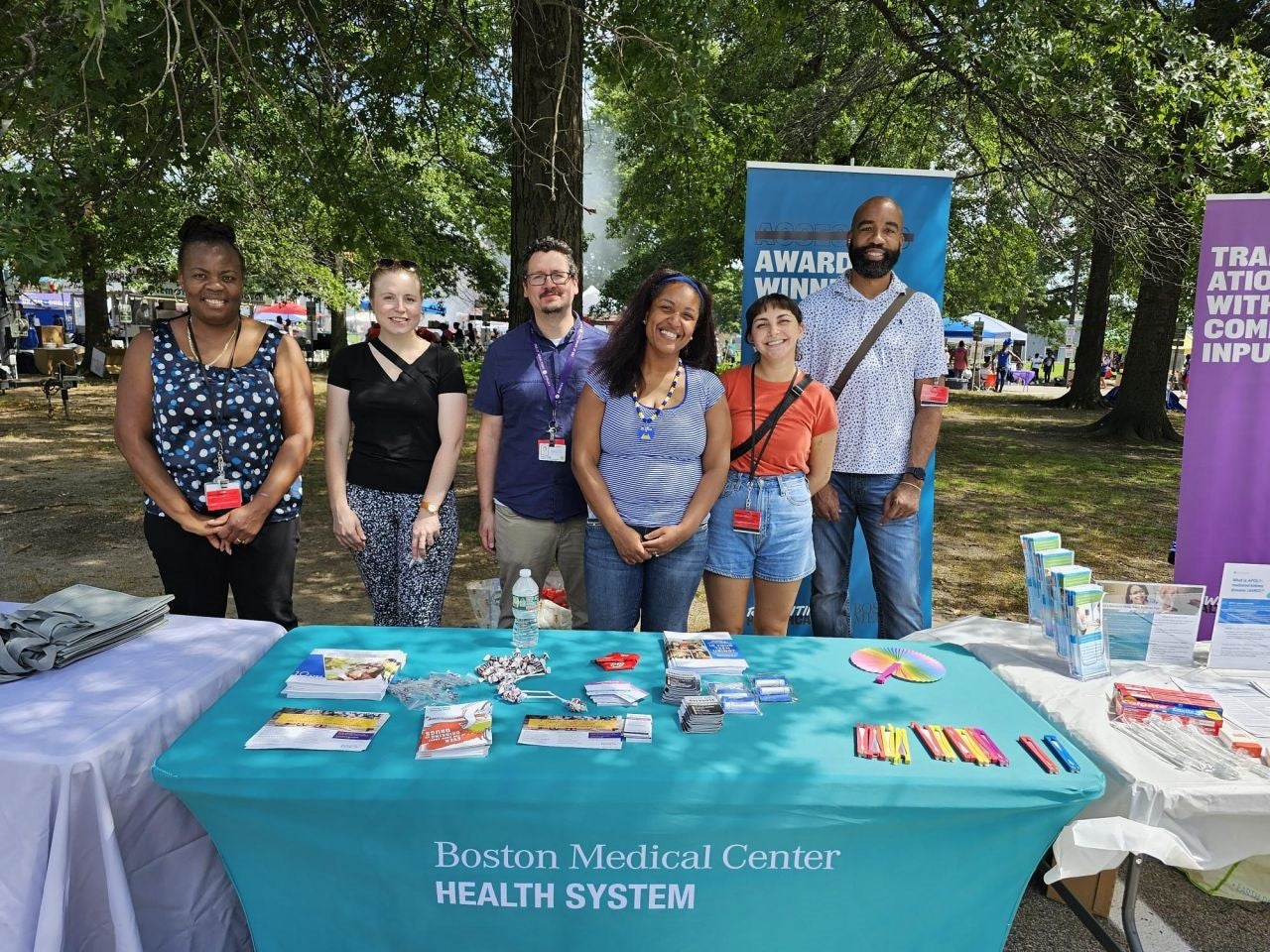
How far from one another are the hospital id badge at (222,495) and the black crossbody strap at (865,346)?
6.73ft

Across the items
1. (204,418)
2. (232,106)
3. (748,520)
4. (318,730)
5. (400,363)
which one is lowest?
(318,730)

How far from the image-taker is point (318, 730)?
5.93 ft

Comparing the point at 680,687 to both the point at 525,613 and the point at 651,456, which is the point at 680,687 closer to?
the point at 525,613

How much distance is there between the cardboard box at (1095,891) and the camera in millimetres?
2320

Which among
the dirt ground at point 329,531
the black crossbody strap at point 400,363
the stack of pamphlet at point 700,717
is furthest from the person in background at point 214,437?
the dirt ground at point 329,531

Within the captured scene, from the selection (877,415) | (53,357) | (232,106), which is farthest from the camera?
(53,357)

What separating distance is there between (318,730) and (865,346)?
7.38 ft

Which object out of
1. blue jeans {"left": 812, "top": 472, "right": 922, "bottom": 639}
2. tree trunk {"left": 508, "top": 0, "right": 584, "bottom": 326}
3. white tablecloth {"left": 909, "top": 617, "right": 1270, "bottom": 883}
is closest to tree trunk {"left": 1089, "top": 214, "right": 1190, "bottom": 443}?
tree trunk {"left": 508, "top": 0, "right": 584, "bottom": 326}

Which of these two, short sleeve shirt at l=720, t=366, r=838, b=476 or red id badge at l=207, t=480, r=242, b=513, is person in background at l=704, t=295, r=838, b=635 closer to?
short sleeve shirt at l=720, t=366, r=838, b=476

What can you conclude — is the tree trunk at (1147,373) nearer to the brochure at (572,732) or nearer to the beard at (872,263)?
the beard at (872,263)

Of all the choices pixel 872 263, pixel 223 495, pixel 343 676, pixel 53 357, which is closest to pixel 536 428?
pixel 223 495

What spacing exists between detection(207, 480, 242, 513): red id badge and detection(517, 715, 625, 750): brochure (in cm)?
133

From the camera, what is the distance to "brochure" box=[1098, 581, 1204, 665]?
8.05ft

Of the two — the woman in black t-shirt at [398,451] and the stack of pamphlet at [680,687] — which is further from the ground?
the woman in black t-shirt at [398,451]
